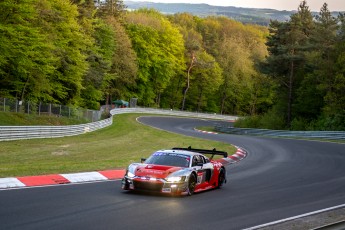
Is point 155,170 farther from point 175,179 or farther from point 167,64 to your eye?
point 167,64

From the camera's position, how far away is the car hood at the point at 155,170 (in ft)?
49.8

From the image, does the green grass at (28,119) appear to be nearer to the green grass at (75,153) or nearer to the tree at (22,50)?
the tree at (22,50)

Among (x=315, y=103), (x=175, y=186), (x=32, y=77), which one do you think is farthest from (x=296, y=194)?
(x=315, y=103)

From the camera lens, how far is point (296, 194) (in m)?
17.2

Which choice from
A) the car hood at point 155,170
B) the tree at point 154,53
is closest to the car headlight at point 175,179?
the car hood at point 155,170

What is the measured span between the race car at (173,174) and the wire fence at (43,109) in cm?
3041

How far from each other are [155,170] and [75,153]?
51.2 feet

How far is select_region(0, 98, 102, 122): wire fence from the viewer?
44875 millimetres

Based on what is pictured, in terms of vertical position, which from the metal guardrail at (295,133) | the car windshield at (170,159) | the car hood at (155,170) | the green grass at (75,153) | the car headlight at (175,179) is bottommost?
the metal guardrail at (295,133)

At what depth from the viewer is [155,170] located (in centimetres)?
1544

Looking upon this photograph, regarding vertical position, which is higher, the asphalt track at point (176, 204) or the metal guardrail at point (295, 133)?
the asphalt track at point (176, 204)

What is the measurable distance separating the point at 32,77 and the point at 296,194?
132 ft

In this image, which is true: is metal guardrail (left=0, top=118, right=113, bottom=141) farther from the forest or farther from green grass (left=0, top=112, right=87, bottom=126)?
the forest

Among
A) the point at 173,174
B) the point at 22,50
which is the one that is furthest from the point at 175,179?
the point at 22,50
